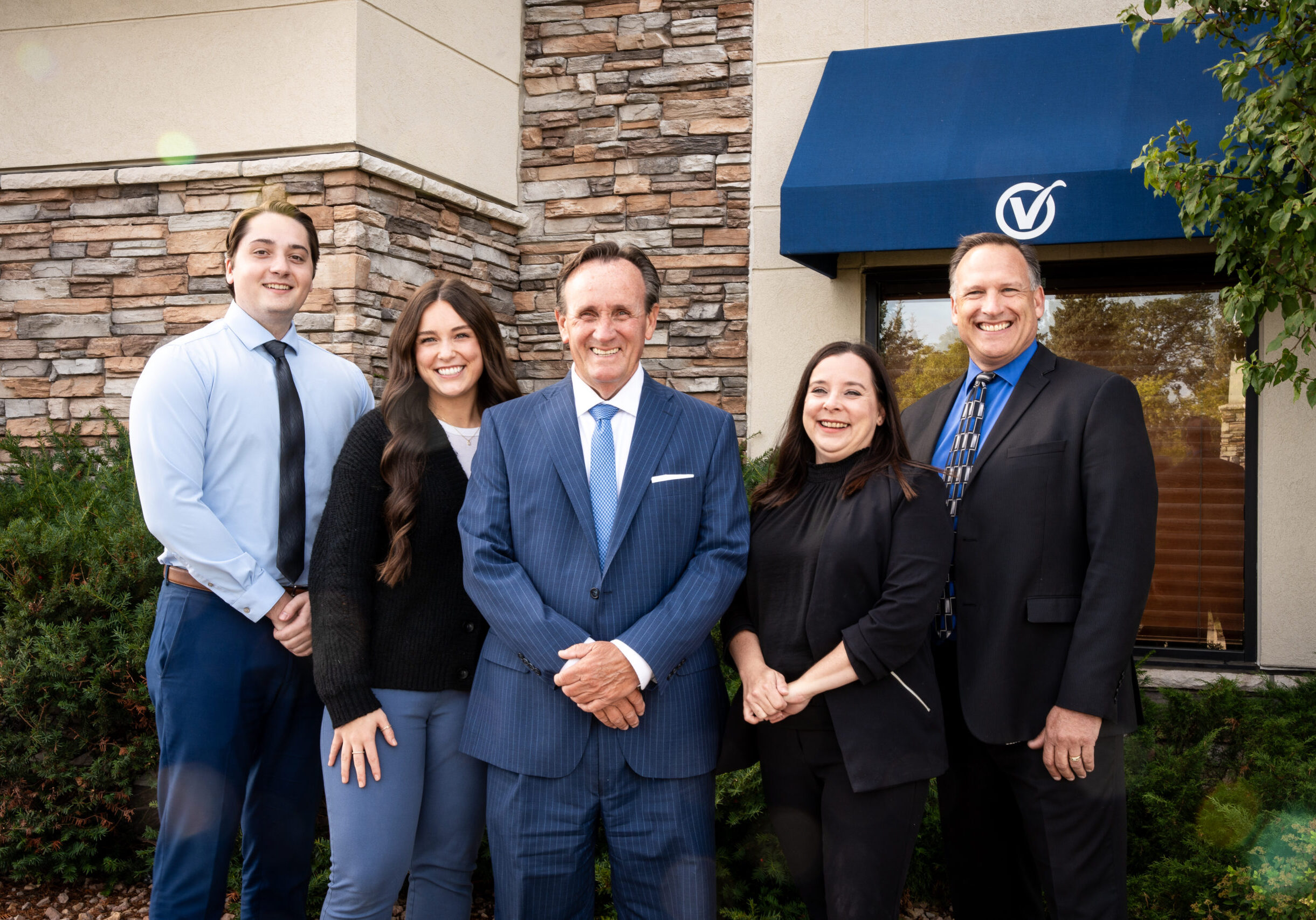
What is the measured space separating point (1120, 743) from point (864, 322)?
3.97 metres

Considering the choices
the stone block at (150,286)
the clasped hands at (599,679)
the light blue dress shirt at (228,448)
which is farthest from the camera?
the stone block at (150,286)

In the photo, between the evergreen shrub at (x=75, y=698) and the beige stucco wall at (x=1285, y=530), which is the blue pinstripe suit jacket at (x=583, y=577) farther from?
the beige stucco wall at (x=1285, y=530)

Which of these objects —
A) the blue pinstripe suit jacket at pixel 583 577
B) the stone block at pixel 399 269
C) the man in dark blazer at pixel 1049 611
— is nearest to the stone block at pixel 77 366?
the stone block at pixel 399 269

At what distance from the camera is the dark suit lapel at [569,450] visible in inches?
98.9

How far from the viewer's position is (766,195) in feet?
21.0

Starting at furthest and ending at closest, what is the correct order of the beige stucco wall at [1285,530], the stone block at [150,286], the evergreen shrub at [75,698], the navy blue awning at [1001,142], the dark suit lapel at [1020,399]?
the stone block at [150,286], the beige stucco wall at [1285,530], the navy blue awning at [1001,142], the evergreen shrub at [75,698], the dark suit lapel at [1020,399]

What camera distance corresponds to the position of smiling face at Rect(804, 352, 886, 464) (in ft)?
8.71

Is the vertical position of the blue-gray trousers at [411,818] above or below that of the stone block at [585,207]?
below

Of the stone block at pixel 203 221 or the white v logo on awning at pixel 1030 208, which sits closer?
the white v logo on awning at pixel 1030 208

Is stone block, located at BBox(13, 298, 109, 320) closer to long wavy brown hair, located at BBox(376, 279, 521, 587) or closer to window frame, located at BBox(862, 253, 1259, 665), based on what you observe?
long wavy brown hair, located at BBox(376, 279, 521, 587)

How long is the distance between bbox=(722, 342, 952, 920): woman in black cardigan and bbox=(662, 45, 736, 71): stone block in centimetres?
440

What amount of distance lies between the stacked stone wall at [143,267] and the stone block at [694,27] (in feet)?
6.45

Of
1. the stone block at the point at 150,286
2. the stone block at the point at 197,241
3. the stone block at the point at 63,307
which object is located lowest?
the stone block at the point at 63,307

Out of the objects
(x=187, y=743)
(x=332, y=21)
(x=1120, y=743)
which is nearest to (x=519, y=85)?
(x=332, y=21)
